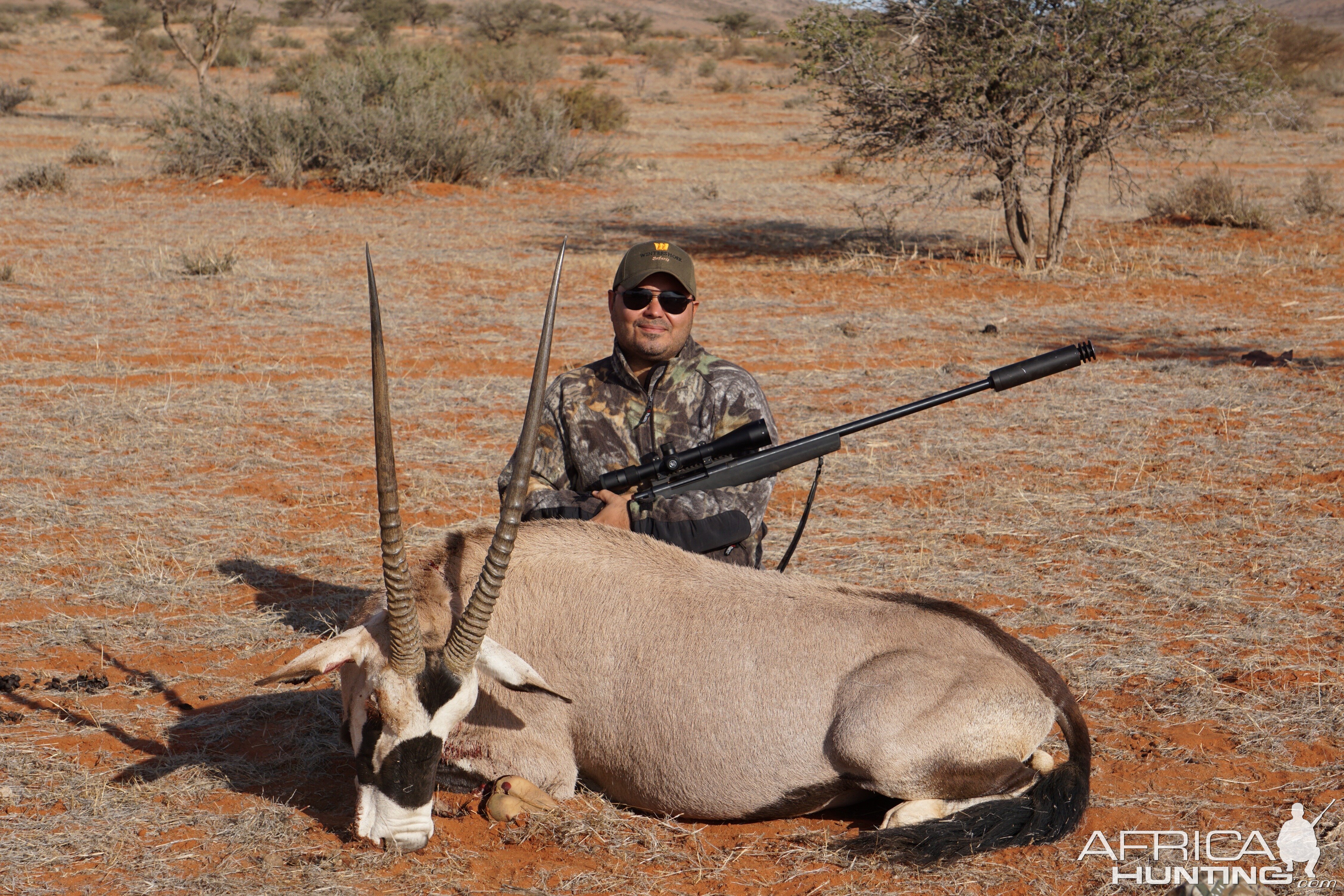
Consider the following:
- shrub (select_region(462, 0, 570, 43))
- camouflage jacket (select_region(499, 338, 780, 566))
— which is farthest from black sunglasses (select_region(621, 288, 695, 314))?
shrub (select_region(462, 0, 570, 43))

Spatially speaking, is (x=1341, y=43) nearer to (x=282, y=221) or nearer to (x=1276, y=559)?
(x=282, y=221)

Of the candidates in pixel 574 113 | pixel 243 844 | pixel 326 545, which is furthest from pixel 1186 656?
pixel 574 113

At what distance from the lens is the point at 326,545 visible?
22.2 feet

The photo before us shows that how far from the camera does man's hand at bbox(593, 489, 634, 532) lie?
460cm

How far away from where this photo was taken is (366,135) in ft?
70.3

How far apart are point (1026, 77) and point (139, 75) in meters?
35.3

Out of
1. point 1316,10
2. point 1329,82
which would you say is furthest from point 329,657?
point 1316,10

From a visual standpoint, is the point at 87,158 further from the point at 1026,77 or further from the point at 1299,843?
the point at 1299,843

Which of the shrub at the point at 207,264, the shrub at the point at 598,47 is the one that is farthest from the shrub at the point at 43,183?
the shrub at the point at 598,47

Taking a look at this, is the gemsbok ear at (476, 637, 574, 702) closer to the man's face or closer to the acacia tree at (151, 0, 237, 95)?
the man's face

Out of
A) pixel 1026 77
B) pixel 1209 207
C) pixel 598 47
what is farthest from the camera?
pixel 598 47

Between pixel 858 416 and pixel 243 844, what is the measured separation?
6.33 meters

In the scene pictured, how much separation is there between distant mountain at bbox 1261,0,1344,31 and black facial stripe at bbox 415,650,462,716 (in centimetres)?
11200

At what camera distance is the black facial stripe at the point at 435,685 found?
3.54m
